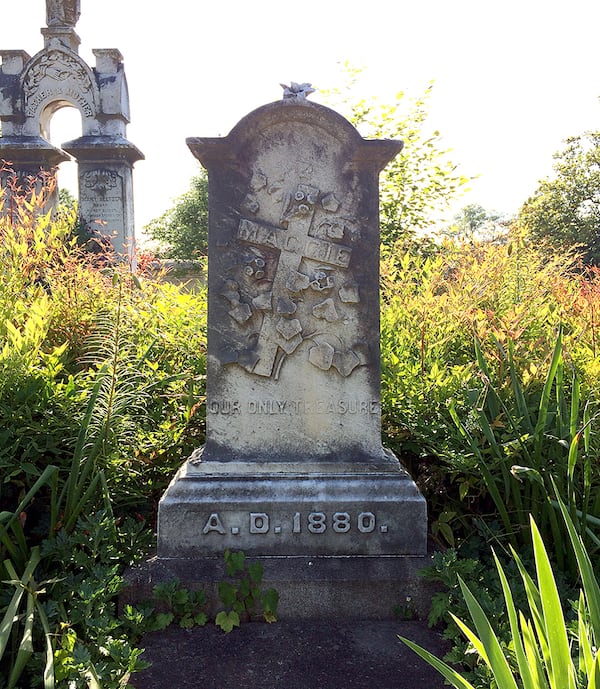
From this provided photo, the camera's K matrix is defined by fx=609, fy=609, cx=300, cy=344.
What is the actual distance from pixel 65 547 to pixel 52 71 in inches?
481

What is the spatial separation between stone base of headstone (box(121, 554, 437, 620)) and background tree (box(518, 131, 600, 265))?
19659mm

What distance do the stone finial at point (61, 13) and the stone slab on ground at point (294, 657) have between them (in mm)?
13267

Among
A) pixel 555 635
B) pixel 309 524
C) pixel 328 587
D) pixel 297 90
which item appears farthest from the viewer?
pixel 297 90

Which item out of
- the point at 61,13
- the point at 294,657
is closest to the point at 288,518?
the point at 294,657

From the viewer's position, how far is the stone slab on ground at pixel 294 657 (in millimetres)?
2082

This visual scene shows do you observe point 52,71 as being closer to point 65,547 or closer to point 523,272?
Result: point 523,272

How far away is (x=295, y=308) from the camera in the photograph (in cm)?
288

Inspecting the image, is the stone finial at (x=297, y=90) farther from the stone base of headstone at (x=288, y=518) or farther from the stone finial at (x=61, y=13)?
the stone finial at (x=61, y=13)

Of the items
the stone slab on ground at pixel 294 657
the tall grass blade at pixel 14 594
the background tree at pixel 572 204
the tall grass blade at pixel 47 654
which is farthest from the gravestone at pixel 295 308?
the background tree at pixel 572 204

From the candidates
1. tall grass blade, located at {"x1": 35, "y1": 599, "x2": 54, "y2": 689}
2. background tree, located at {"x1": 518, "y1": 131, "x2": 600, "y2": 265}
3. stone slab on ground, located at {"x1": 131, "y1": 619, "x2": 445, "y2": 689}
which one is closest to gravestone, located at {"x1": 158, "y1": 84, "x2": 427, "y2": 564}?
stone slab on ground, located at {"x1": 131, "y1": 619, "x2": 445, "y2": 689}

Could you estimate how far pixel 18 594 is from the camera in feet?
7.13

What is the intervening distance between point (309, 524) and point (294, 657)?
0.59 metres

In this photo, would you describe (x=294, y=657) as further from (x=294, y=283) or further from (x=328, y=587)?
(x=294, y=283)

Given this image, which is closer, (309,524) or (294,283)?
(309,524)
